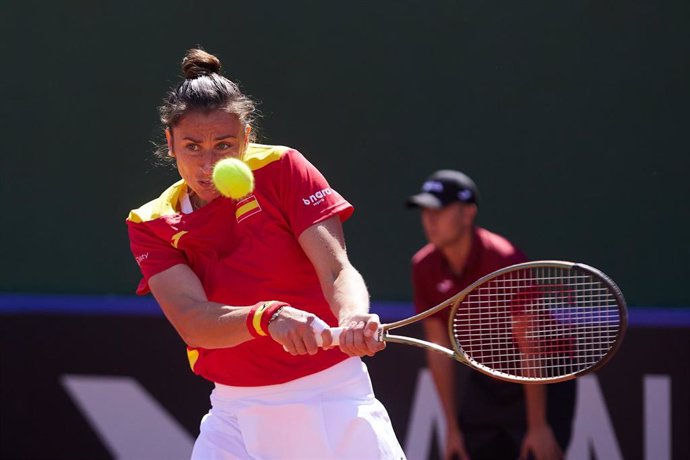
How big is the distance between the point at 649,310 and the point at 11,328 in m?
2.63

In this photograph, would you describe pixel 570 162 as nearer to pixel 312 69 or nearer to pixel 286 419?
pixel 312 69

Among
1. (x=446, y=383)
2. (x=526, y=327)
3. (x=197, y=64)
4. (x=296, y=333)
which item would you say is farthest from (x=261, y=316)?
(x=446, y=383)

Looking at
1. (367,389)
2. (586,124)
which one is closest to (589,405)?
(586,124)

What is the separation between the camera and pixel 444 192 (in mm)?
4316

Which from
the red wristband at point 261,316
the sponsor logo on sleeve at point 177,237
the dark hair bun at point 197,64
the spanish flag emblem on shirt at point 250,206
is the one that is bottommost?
the red wristband at point 261,316

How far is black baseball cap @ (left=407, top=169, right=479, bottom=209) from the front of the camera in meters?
4.30

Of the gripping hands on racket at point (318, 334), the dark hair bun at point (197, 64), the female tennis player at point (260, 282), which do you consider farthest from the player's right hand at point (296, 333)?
the dark hair bun at point (197, 64)

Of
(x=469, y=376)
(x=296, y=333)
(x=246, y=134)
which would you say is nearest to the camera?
(x=296, y=333)

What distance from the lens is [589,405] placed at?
4.39 meters

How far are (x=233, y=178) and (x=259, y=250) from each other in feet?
0.73

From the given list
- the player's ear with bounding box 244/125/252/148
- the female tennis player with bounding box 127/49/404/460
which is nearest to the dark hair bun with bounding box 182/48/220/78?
the female tennis player with bounding box 127/49/404/460

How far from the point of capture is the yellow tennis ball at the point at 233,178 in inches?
98.5

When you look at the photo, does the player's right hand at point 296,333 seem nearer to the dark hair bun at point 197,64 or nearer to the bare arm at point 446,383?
the dark hair bun at point 197,64

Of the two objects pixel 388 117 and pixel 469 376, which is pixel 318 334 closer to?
pixel 469 376
